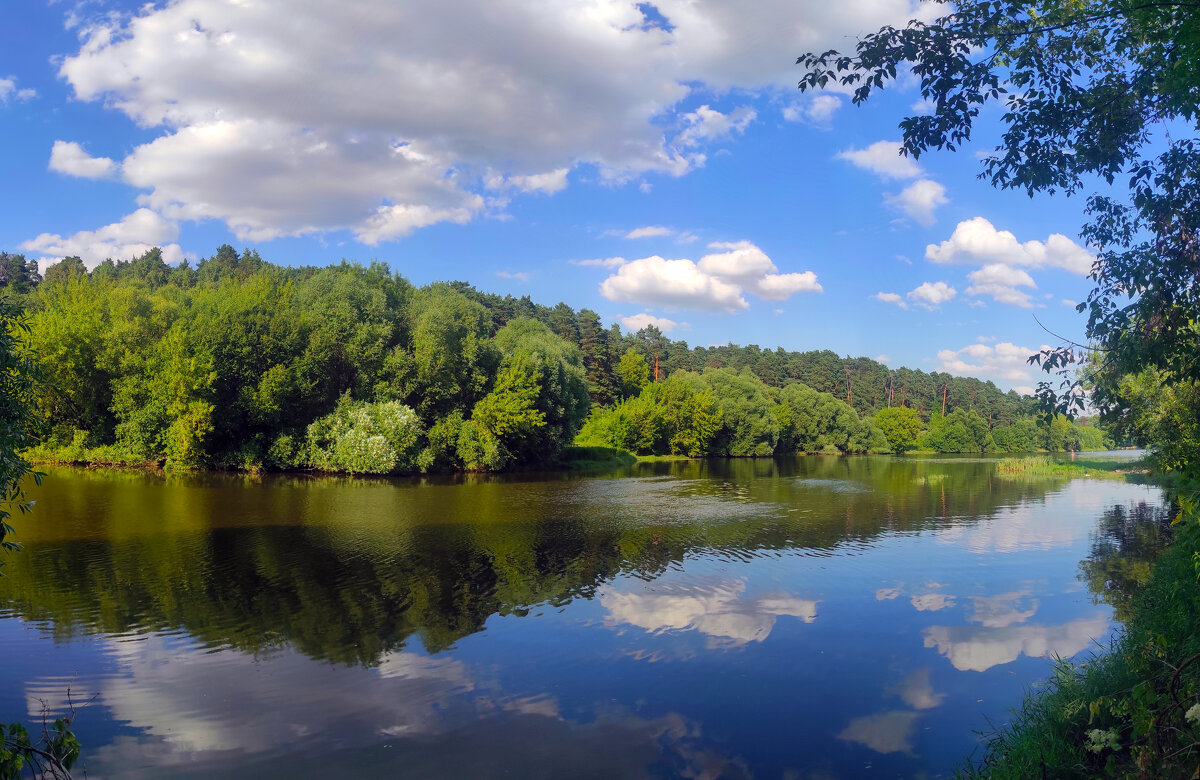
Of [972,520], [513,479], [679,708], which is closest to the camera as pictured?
[679,708]

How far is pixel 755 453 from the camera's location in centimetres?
8350

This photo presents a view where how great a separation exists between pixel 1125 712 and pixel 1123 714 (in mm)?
302

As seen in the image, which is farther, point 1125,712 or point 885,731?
point 885,731

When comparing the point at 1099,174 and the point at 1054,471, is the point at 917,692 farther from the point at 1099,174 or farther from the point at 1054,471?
the point at 1054,471

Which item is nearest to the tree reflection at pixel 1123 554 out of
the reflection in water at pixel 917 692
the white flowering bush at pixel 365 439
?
the reflection in water at pixel 917 692

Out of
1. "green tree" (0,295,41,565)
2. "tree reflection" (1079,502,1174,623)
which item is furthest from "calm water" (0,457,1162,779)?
"green tree" (0,295,41,565)

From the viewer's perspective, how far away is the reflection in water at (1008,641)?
11.7 metres

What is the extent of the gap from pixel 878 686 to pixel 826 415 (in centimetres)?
9126

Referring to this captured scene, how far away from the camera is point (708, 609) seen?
14539 millimetres

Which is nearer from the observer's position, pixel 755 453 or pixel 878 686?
pixel 878 686

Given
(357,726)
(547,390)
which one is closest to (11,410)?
(357,726)

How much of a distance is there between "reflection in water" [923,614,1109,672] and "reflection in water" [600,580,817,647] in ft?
8.18

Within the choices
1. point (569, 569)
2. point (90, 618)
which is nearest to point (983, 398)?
point (569, 569)

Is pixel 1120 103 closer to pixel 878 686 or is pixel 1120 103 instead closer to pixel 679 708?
pixel 878 686
